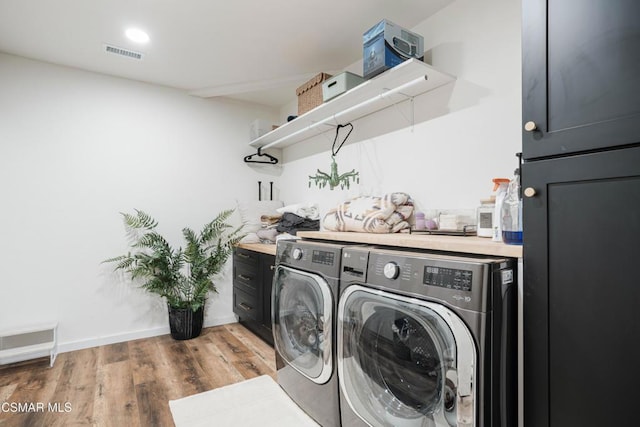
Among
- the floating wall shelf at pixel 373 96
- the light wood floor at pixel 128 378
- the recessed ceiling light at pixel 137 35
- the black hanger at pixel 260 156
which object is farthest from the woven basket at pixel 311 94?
the light wood floor at pixel 128 378

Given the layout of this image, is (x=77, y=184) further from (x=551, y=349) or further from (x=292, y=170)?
(x=551, y=349)

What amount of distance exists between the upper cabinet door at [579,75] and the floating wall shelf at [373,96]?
0.81 m

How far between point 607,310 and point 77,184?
365cm

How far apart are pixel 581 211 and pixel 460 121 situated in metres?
1.12

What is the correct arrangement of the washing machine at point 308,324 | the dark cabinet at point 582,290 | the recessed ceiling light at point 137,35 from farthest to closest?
the recessed ceiling light at point 137,35 → the washing machine at point 308,324 → the dark cabinet at point 582,290

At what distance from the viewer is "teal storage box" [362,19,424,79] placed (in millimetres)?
1892

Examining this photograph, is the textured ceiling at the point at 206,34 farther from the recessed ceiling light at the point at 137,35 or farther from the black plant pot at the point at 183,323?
the black plant pot at the point at 183,323

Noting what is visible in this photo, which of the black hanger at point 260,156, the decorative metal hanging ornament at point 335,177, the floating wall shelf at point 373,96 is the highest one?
the floating wall shelf at point 373,96

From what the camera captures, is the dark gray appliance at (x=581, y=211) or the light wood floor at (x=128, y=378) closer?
the dark gray appliance at (x=581, y=211)

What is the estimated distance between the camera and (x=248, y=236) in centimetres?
349

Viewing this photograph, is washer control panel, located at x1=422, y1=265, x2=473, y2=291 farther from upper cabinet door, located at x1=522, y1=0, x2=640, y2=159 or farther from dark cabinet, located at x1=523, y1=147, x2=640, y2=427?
upper cabinet door, located at x1=522, y1=0, x2=640, y2=159

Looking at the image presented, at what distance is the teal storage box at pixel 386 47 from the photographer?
6.21 feet

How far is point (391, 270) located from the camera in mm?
1373

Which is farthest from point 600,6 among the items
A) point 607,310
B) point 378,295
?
point 378,295
